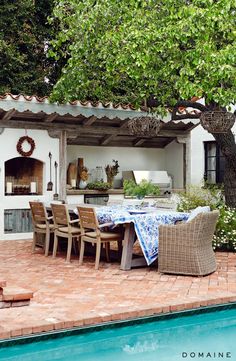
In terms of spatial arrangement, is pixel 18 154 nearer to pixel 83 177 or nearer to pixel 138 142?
pixel 83 177

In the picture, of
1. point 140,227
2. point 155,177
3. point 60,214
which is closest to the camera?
point 140,227

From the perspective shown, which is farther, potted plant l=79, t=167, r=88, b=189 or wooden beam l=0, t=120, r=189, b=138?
potted plant l=79, t=167, r=88, b=189

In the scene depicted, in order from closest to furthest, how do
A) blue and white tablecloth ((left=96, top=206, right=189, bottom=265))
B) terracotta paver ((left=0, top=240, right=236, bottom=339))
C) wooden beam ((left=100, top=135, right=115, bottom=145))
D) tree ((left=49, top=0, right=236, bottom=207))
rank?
terracotta paver ((left=0, top=240, right=236, bottom=339))
blue and white tablecloth ((left=96, top=206, right=189, bottom=265))
tree ((left=49, top=0, right=236, bottom=207))
wooden beam ((left=100, top=135, right=115, bottom=145))

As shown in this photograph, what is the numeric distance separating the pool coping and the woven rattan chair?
143cm

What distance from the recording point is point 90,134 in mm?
12484

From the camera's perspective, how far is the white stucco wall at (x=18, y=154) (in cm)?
1084

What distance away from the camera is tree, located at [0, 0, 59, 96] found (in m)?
16.5

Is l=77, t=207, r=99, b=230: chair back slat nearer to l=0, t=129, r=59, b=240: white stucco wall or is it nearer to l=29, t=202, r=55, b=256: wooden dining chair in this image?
l=29, t=202, r=55, b=256: wooden dining chair

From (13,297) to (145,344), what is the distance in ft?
4.88

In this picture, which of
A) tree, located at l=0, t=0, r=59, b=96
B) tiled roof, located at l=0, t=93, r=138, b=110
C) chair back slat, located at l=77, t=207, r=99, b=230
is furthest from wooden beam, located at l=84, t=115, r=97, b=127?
tree, located at l=0, t=0, r=59, b=96

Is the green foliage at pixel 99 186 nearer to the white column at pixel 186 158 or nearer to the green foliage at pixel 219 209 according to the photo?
the green foliage at pixel 219 209

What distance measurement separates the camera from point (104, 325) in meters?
5.00

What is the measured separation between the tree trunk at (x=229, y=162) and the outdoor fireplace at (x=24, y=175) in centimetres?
400
